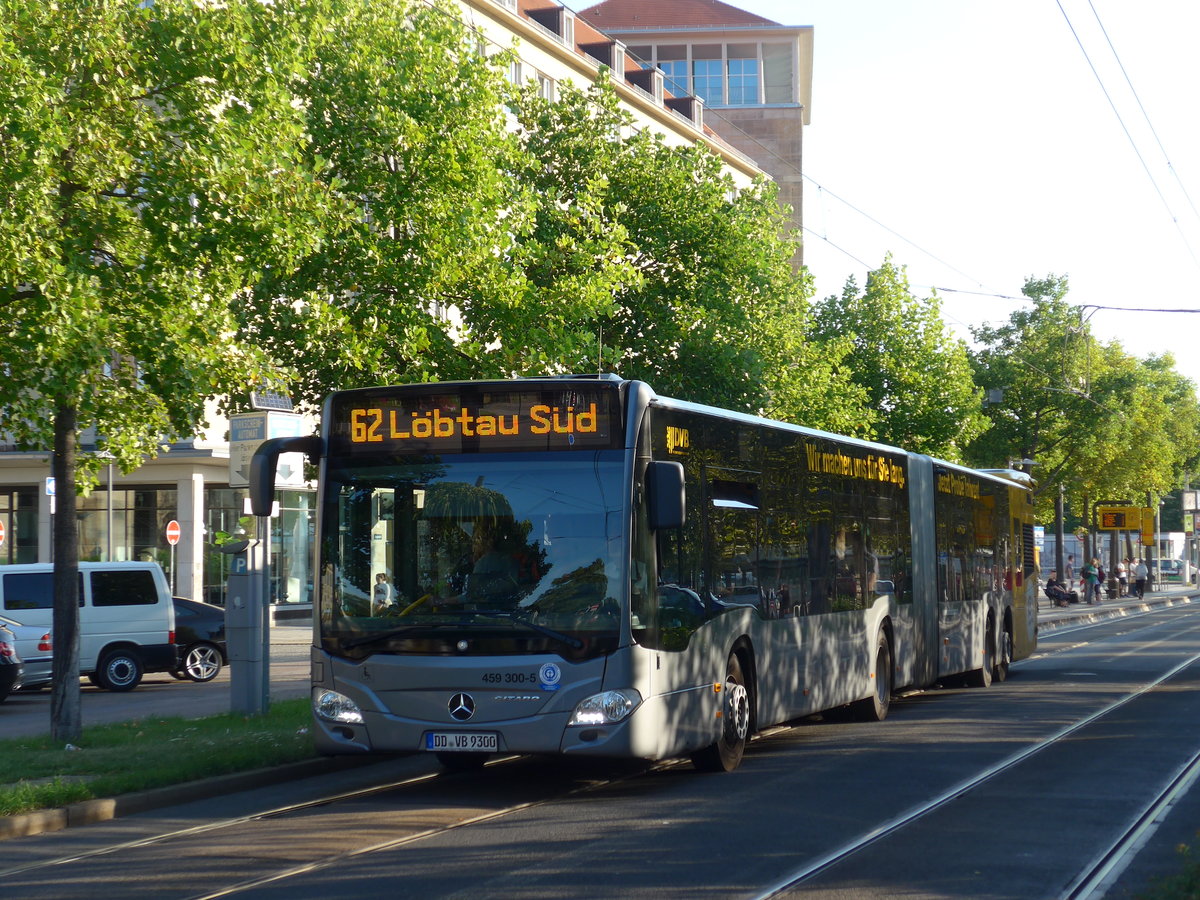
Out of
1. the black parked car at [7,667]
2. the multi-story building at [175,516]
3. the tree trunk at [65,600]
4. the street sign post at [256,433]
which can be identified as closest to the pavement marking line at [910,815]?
the tree trunk at [65,600]

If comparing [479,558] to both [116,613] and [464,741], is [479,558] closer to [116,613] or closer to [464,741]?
[464,741]

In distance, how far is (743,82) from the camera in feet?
264

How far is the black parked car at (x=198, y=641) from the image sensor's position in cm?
2480

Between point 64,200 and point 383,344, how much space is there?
6220 millimetres

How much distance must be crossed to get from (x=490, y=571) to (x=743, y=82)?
240ft

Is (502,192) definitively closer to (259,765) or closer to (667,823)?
(259,765)

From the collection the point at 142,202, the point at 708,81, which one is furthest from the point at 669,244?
the point at 708,81

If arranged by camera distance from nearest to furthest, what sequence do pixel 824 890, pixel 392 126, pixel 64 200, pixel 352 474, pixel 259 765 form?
pixel 824 890, pixel 352 474, pixel 259 765, pixel 64 200, pixel 392 126

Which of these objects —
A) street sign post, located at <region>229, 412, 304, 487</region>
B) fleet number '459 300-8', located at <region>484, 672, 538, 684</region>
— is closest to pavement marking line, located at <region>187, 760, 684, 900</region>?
fleet number '459 300-8', located at <region>484, 672, 538, 684</region>

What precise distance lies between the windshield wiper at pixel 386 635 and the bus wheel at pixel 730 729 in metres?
2.45

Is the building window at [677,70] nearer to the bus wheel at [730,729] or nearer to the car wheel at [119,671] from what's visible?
the car wheel at [119,671]

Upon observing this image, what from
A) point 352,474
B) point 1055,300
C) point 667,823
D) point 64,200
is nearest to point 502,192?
point 64,200

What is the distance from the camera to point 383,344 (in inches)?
733

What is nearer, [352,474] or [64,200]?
[352,474]
